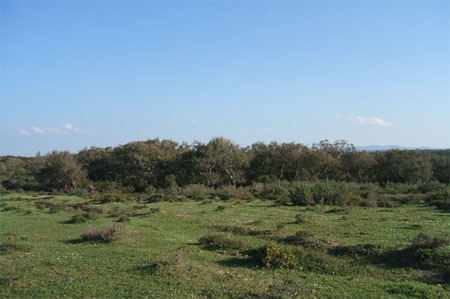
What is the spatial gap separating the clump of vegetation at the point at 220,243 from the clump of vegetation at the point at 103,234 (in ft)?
10.1

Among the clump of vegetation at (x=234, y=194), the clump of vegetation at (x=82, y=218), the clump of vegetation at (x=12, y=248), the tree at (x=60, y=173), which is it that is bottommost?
the clump of vegetation at (x=234, y=194)

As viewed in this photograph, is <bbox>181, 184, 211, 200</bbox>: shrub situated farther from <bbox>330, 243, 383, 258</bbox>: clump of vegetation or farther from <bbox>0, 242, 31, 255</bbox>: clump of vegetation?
<bbox>330, 243, 383, 258</bbox>: clump of vegetation

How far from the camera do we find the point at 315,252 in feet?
32.6

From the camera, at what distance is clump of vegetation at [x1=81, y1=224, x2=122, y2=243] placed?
12.1 meters

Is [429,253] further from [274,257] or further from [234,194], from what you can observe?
[234,194]

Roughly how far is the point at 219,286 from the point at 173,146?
152ft

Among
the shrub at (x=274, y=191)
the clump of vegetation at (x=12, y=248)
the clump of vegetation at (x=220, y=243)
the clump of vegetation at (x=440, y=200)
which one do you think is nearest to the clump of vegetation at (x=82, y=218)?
the clump of vegetation at (x=12, y=248)

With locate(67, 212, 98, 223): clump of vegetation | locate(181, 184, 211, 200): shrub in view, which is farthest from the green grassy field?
locate(181, 184, 211, 200): shrub

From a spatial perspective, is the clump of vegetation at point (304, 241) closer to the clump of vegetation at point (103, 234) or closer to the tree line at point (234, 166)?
the clump of vegetation at point (103, 234)

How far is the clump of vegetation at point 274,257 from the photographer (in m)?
9.13

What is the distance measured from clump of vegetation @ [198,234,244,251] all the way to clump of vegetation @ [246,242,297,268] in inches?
56.4

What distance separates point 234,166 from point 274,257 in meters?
36.1

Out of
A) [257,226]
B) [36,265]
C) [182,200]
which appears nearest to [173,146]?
[182,200]

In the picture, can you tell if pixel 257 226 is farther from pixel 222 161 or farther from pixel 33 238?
pixel 222 161
